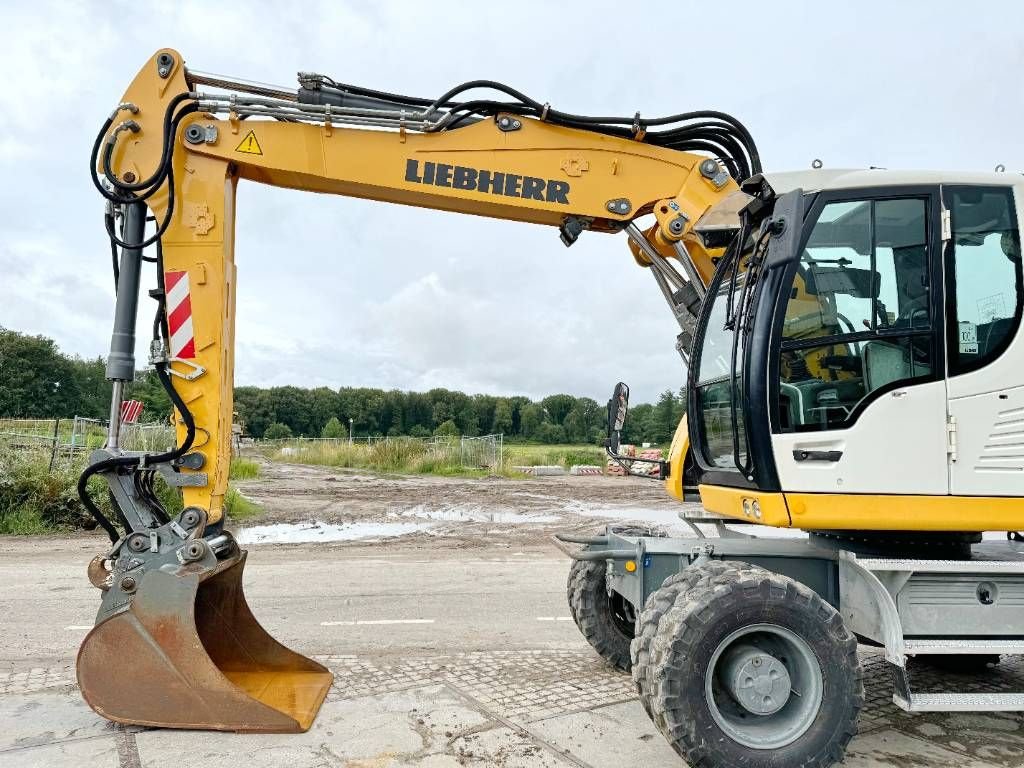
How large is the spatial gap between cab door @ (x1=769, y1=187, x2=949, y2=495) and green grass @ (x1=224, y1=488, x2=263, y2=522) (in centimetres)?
1209

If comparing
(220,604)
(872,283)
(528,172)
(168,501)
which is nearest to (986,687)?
(872,283)

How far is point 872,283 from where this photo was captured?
407 cm

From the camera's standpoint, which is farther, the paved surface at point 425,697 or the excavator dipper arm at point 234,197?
the excavator dipper arm at point 234,197

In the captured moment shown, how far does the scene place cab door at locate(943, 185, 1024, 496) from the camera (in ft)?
12.9

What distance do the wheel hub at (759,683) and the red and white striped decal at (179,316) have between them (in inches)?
141

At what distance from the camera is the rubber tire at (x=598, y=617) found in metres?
5.31

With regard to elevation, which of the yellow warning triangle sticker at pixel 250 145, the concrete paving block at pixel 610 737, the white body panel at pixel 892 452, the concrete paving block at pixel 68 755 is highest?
the yellow warning triangle sticker at pixel 250 145

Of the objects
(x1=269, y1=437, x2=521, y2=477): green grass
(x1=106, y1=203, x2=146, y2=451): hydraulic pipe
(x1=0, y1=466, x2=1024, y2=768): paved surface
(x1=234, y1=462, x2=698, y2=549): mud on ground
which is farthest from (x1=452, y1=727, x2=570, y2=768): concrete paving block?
(x1=269, y1=437, x2=521, y2=477): green grass

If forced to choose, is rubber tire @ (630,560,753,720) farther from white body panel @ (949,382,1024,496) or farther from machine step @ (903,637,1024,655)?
white body panel @ (949,382,1024,496)

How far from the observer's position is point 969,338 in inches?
157

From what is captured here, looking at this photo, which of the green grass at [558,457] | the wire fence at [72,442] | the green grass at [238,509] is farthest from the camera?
the green grass at [558,457]

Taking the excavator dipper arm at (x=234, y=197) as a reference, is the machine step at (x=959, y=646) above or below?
below

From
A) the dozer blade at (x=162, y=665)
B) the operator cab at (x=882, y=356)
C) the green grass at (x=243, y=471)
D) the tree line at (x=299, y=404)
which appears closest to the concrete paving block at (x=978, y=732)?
the operator cab at (x=882, y=356)

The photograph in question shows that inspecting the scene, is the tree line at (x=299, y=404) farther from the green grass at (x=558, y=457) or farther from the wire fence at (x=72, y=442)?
the wire fence at (x=72, y=442)
